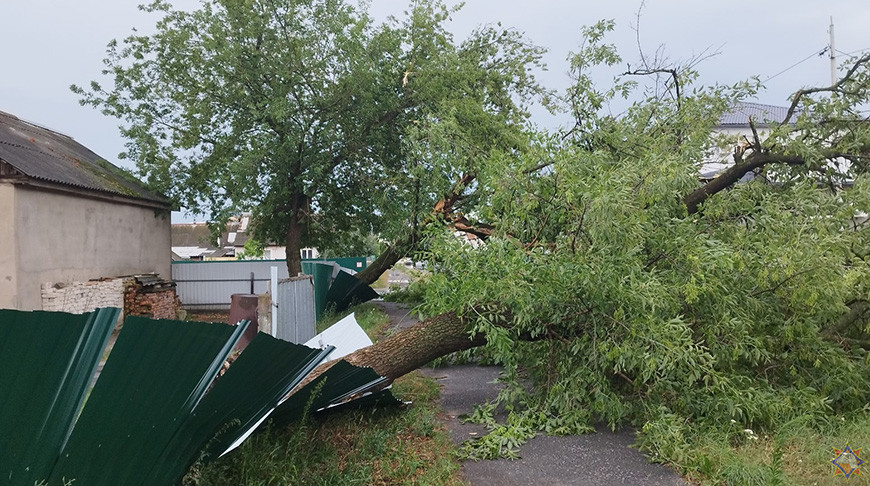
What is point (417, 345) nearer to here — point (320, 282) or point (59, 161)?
point (320, 282)

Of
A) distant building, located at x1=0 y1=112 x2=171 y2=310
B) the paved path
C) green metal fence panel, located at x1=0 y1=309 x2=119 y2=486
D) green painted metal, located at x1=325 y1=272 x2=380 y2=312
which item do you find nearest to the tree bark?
green painted metal, located at x1=325 y1=272 x2=380 y2=312

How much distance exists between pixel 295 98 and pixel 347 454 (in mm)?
11737

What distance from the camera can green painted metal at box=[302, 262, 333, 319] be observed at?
14362 millimetres

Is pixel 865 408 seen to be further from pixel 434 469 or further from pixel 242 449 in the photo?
pixel 242 449

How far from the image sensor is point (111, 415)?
296 centimetres

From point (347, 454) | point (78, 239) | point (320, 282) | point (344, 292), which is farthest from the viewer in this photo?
point (344, 292)

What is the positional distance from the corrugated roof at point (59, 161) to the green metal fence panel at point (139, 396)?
1109 centimetres

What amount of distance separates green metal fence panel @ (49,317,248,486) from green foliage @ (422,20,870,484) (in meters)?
2.94

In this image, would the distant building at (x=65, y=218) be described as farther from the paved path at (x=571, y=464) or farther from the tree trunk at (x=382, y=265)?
the paved path at (x=571, y=464)

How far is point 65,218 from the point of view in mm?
13516

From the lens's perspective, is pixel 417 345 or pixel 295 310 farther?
pixel 295 310

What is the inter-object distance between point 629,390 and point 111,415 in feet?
16.2

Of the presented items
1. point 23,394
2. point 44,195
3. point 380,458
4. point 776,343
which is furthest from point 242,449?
point 44,195

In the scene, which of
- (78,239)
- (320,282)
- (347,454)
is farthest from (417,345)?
(78,239)
